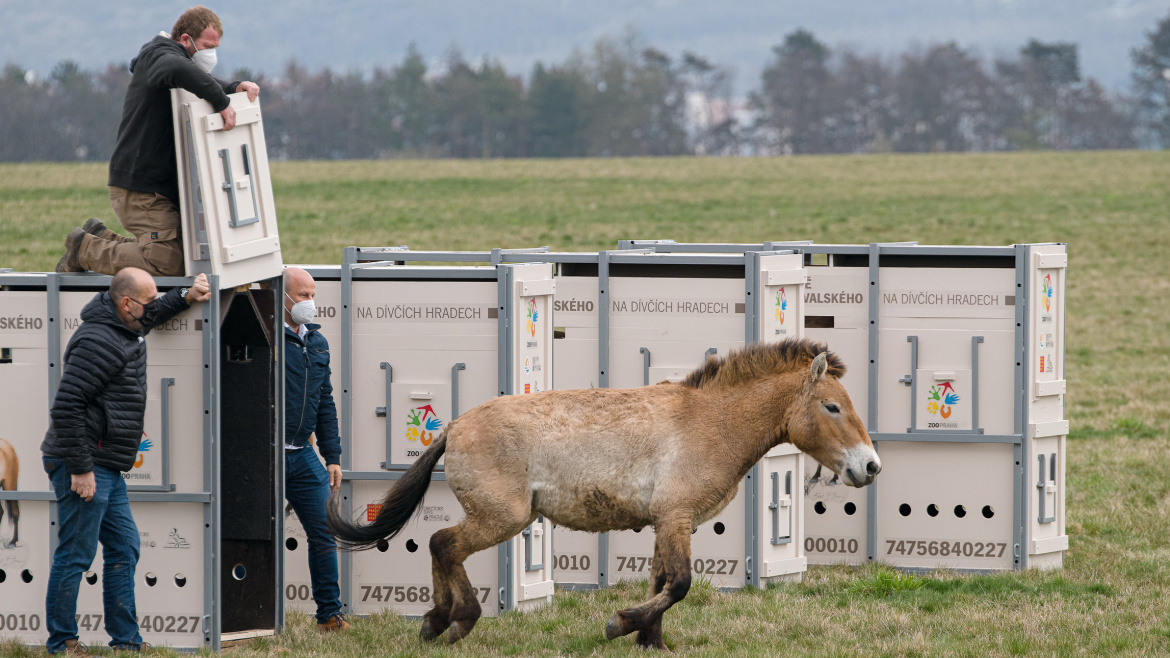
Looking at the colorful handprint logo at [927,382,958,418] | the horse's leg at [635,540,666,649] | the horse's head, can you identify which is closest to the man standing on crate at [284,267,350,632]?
the horse's leg at [635,540,666,649]

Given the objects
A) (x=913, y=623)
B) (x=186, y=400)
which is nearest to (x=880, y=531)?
(x=913, y=623)

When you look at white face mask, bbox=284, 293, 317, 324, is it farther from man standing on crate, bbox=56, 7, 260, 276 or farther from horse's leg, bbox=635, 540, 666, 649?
horse's leg, bbox=635, 540, 666, 649

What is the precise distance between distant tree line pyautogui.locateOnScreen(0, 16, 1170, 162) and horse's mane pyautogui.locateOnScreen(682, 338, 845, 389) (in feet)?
227

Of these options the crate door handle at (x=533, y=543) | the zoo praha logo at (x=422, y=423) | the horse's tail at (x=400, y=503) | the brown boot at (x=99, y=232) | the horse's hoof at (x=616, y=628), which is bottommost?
the horse's hoof at (x=616, y=628)

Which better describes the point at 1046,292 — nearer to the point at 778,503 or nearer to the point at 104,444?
the point at 778,503

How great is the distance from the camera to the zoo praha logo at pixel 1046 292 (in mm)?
9508

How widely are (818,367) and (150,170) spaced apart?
3714 millimetres

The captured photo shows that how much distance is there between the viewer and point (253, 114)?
7.75 metres

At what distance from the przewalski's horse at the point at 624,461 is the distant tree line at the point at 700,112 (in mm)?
69099

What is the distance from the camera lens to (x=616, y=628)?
7.62 m

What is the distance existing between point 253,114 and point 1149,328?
64.4 feet

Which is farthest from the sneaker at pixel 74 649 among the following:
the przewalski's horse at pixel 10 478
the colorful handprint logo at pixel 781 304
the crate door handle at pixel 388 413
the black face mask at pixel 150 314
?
the colorful handprint logo at pixel 781 304

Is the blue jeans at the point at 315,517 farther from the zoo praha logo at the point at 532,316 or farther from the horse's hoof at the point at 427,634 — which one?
the zoo praha logo at the point at 532,316

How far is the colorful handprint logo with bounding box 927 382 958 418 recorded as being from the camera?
9.68 meters
